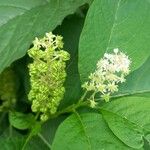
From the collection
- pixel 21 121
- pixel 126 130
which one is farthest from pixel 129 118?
pixel 21 121

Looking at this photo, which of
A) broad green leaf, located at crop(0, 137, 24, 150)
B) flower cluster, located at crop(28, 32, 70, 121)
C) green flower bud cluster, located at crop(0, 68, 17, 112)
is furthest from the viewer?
green flower bud cluster, located at crop(0, 68, 17, 112)

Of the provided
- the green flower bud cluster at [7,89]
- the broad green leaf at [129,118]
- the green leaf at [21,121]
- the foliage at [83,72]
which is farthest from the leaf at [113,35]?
the green flower bud cluster at [7,89]

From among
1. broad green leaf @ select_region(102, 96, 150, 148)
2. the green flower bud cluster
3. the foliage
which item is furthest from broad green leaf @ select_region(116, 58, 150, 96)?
the green flower bud cluster

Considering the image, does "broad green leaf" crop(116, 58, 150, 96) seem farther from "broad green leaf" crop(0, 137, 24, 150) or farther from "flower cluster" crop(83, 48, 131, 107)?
"broad green leaf" crop(0, 137, 24, 150)

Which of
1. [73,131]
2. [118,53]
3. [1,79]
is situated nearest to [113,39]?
[118,53]

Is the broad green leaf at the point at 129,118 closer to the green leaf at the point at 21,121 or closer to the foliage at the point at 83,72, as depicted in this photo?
the foliage at the point at 83,72

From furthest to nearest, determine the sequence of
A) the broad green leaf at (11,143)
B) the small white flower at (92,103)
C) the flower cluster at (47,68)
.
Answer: the broad green leaf at (11,143) → the small white flower at (92,103) → the flower cluster at (47,68)
